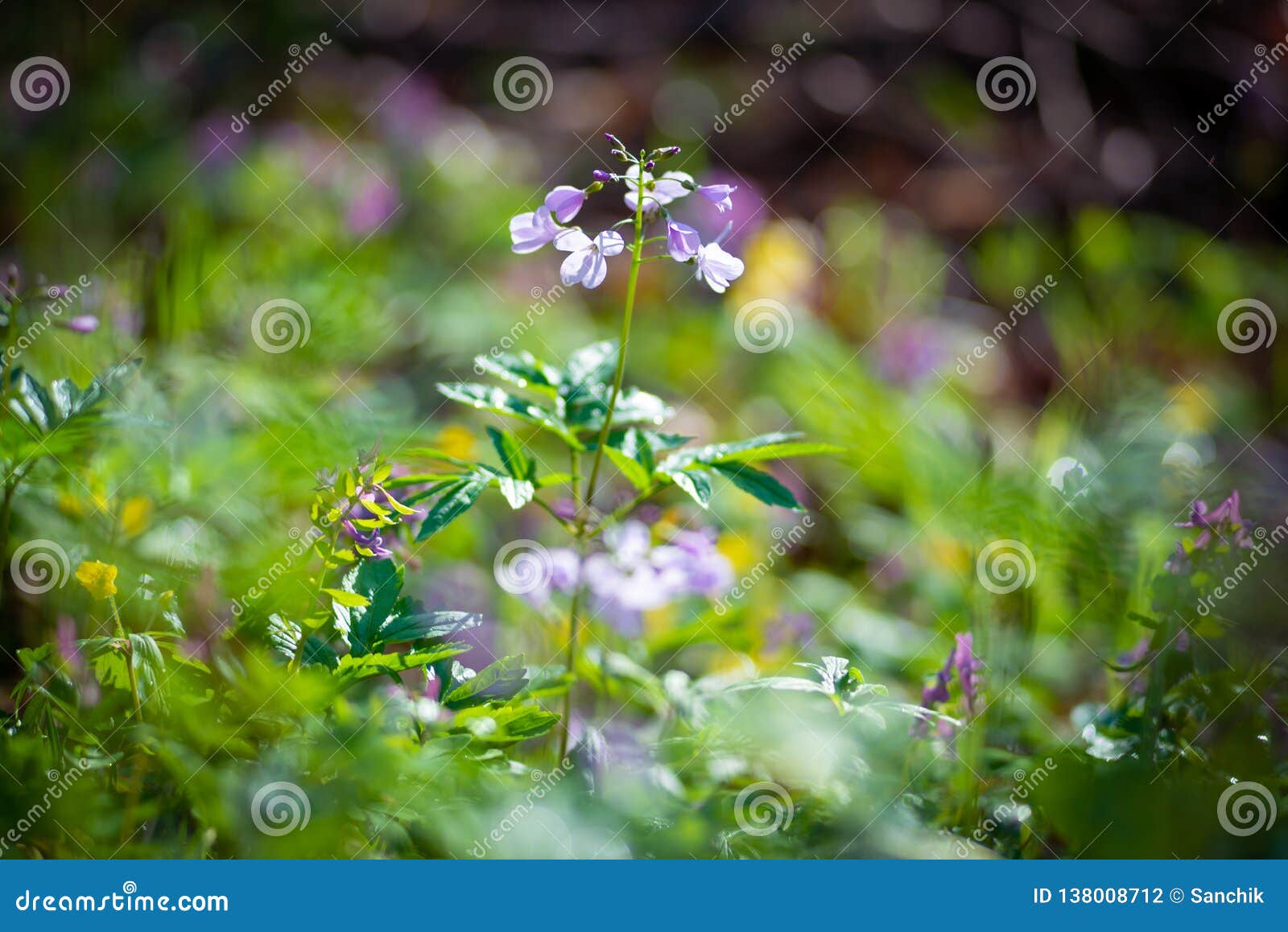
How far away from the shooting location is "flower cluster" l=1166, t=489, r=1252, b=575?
133 centimetres

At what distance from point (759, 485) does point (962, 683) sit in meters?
0.41

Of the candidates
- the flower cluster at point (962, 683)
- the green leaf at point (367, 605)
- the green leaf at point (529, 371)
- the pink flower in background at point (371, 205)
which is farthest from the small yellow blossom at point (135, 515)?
the pink flower in background at point (371, 205)

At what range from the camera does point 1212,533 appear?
1.33m

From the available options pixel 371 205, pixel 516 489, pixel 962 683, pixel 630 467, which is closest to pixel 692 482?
pixel 630 467

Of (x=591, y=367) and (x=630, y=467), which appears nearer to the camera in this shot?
(x=630, y=467)

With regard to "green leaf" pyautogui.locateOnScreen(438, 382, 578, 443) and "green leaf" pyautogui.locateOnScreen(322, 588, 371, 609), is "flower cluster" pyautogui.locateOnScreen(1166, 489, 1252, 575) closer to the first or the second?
"green leaf" pyautogui.locateOnScreen(438, 382, 578, 443)

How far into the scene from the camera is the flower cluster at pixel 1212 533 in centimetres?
133

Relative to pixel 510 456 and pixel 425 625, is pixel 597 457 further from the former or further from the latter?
pixel 425 625

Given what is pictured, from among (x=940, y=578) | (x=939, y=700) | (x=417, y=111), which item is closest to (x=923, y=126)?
(x=417, y=111)

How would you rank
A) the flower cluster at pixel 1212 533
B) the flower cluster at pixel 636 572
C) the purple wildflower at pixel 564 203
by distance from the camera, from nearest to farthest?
the purple wildflower at pixel 564 203 < the flower cluster at pixel 1212 533 < the flower cluster at pixel 636 572

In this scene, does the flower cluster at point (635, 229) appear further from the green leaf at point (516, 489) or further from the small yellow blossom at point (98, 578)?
the small yellow blossom at point (98, 578)

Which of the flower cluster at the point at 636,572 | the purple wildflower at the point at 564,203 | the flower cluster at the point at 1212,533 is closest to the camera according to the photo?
the purple wildflower at the point at 564,203

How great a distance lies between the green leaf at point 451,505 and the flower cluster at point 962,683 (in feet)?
2.25

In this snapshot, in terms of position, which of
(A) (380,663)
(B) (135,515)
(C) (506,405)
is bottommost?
(B) (135,515)
